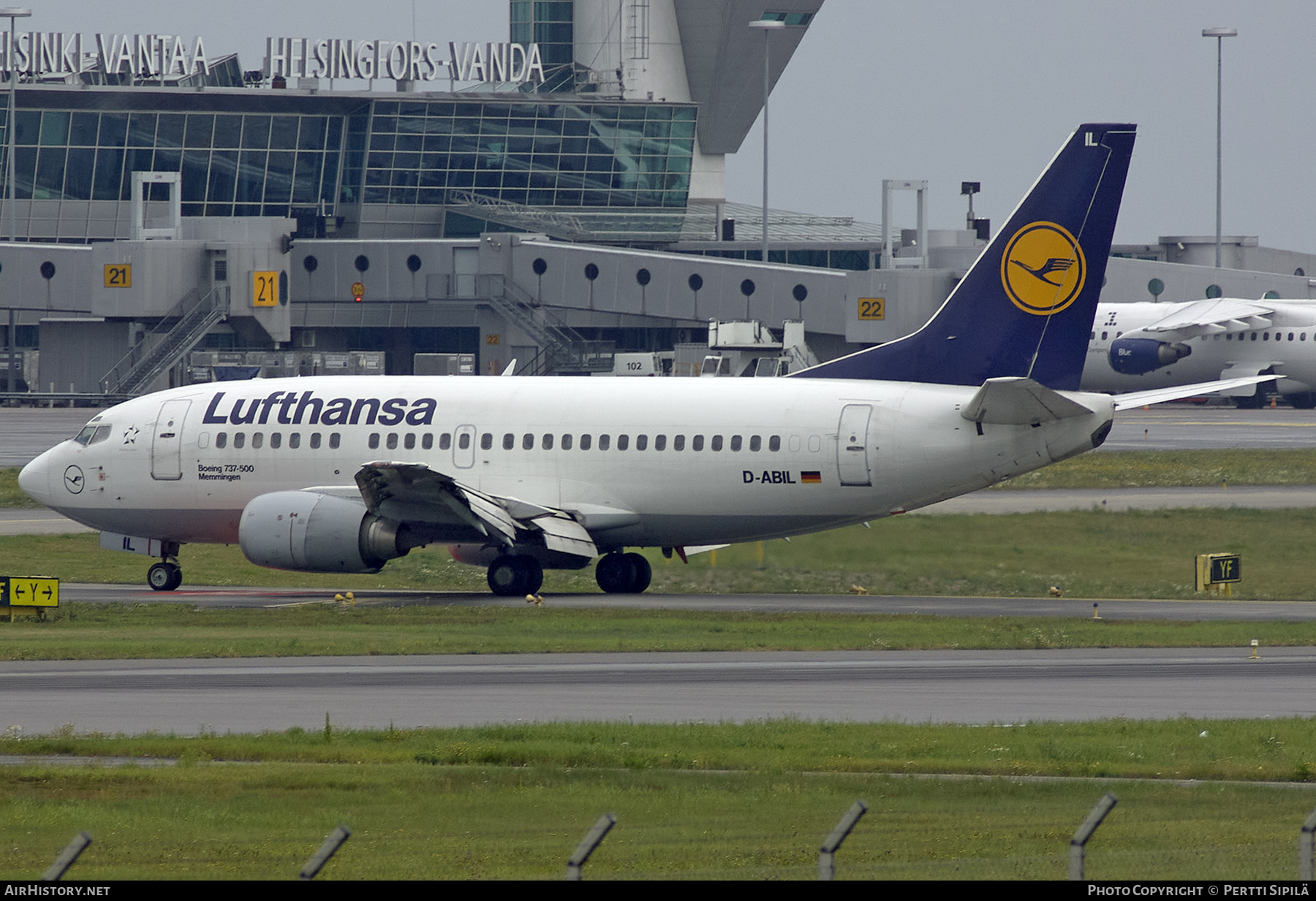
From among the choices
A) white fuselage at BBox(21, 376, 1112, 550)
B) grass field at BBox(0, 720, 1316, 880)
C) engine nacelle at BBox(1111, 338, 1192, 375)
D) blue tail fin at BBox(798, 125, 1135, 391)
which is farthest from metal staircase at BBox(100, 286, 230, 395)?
grass field at BBox(0, 720, 1316, 880)

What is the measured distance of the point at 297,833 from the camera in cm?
1541

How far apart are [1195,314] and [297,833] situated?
84200 millimetres

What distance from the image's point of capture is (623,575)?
38.1m

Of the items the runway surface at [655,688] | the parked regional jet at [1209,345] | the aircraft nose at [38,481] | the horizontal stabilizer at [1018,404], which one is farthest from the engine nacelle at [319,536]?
the parked regional jet at [1209,345]

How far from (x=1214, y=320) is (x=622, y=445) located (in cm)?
6225

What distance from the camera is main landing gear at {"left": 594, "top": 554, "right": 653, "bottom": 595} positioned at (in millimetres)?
38094

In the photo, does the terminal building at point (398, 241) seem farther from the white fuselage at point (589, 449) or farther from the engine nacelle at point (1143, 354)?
the white fuselage at point (589, 449)

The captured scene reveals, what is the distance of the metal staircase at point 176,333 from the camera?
295ft

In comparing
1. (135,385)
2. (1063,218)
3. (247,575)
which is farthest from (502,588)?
(135,385)

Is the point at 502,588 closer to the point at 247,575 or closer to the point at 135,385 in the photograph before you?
the point at 247,575

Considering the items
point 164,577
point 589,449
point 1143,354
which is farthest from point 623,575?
point 1143,354

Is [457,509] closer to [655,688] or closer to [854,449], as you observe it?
[854,449]

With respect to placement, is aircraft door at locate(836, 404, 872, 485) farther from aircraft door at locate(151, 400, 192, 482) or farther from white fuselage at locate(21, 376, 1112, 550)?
aircraft door at locate(151, 400, 192, 482)

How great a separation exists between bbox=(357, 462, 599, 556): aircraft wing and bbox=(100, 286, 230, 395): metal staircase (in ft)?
184
